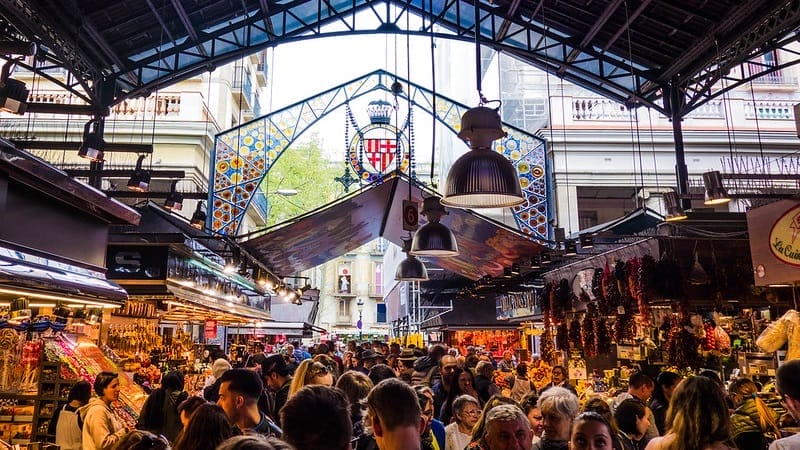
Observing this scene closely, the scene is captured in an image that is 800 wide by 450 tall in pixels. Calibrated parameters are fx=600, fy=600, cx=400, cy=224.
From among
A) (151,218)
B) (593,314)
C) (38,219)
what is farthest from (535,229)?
(38,219)

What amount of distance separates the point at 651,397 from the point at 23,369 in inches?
256

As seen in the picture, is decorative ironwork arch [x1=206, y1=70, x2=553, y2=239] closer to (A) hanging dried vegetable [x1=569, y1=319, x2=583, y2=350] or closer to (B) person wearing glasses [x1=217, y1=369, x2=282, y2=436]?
(A) hanging dried vegetable [x1=569, y1=319, x2=583, y2=350]

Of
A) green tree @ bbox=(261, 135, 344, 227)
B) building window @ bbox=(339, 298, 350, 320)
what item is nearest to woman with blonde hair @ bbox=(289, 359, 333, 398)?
green tree @ bbox=(261, 135, 344, 227)

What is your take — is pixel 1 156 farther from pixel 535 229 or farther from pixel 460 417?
pixel 535 229

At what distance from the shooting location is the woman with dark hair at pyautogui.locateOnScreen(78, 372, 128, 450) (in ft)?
15.8

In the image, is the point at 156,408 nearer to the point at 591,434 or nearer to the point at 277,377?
the point at 277,377

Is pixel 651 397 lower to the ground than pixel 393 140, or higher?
lower

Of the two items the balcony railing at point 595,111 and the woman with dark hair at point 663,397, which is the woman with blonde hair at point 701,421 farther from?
the balcony railing at point 595,111

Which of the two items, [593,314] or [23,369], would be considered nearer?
[23,369]

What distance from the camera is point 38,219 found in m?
5.03

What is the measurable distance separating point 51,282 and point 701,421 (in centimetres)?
422

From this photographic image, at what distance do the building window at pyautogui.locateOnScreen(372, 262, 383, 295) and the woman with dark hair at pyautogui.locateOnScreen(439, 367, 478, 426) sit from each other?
135 ft

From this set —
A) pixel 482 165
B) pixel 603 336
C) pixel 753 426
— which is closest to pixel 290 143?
pixel 603 336

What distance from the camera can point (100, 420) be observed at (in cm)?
489
